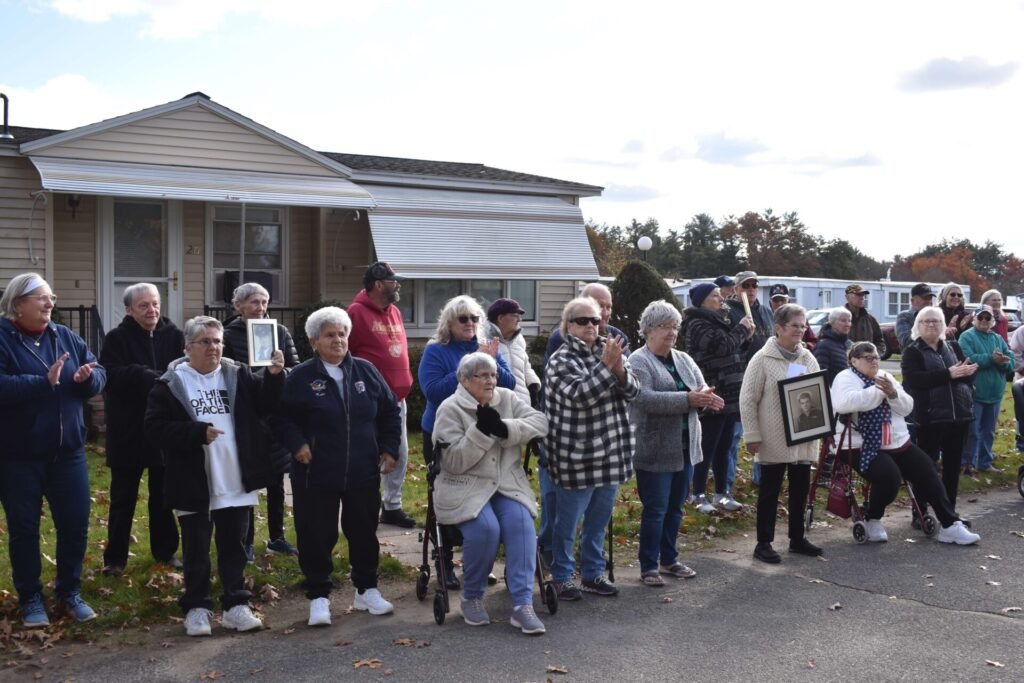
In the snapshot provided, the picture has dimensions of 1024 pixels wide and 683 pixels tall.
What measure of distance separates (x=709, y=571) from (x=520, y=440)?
205 cm

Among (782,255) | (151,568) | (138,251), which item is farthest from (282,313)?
(782,255)

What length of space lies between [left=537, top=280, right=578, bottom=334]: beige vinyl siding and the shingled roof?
75.4 inches

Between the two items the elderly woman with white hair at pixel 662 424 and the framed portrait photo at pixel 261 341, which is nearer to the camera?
the framed portrait photo at pixel 261 341

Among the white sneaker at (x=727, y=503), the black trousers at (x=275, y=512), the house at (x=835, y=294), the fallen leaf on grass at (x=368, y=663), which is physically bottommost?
the fallen leaf on grass at (x=368, y=663)

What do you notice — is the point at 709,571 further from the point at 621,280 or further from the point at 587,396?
the point at 621,280

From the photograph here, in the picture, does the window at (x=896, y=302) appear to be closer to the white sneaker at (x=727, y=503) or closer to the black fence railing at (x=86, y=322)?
the black fence railing at (x=86, y=322)

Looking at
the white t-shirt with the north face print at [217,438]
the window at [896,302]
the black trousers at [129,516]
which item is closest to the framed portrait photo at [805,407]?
the white t-shirt with the north face print at [217,438]

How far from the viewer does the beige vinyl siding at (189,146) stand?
14656mm

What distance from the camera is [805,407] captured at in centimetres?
732

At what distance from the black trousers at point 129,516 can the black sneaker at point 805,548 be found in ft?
14.6

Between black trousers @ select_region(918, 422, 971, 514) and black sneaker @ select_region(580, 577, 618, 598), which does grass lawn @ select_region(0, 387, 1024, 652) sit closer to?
black sneaker @ select_region(580, 577, 618, 598)

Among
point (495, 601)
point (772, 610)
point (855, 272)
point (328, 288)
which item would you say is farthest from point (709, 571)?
point (855, 272)

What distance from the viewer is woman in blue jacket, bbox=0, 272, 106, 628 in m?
5.55

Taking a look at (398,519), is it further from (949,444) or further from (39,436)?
(949,444)
